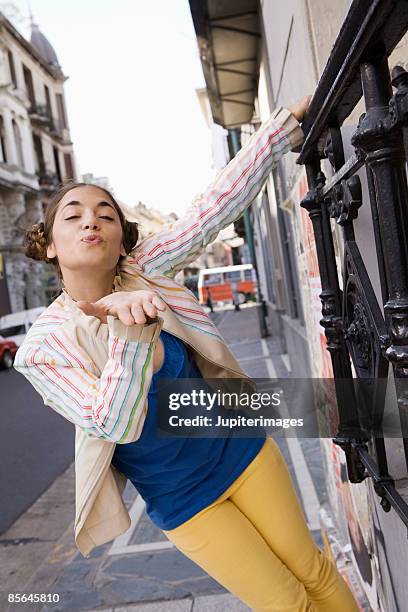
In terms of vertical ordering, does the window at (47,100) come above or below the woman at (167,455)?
above

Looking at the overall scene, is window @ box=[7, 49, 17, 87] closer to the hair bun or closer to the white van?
the white van

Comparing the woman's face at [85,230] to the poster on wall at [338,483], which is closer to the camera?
the woman's face at [85,230]

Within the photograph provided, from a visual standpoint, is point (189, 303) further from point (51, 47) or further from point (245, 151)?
point (51, 47)

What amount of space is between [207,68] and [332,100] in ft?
21.1

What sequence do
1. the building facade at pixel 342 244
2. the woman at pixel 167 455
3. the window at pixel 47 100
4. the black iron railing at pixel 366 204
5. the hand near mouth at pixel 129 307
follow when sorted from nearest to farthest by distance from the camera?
the black iron railing at pixel 366 204, the hand near mouth at pixel 129 307, the building facade at pixel 342 244, the woman at pixel 167 455, the window at pixel 47 100

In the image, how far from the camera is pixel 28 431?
27.5 feet

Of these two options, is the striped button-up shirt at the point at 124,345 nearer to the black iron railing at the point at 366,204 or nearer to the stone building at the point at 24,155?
the black iron railing at the point at 366,204

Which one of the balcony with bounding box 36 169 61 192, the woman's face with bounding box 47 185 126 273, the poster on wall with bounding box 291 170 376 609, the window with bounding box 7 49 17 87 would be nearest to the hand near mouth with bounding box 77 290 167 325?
the woman's face with bounding box 47 185 126 273

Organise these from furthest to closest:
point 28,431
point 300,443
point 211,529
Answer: point 28,431 < point 300,443 < point 211,529

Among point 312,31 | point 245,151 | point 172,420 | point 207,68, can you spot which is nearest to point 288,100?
point 312,31

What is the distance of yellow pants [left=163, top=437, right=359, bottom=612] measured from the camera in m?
1.63

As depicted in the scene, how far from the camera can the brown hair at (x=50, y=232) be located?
6.05 feet

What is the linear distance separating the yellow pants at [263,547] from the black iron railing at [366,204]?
27 cm

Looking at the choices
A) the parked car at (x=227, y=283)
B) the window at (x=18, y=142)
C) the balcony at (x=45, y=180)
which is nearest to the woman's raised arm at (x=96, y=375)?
the parked car at (x=227, y=283)
